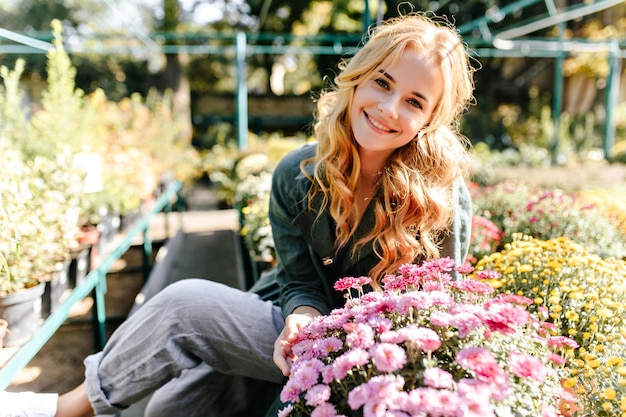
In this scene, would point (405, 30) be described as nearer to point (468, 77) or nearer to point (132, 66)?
point (468, 77)

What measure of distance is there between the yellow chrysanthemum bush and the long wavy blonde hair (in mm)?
283

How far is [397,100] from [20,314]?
126 centimetres

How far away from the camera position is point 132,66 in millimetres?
12891

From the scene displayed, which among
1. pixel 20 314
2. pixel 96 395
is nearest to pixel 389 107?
pixel 96 395

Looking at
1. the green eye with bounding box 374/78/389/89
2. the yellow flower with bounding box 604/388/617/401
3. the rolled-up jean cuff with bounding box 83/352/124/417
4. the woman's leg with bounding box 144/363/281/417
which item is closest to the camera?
the yellow flower with bounding box 604/388/617/401

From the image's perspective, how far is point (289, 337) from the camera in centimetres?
116

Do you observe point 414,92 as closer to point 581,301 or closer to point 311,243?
point 311,243

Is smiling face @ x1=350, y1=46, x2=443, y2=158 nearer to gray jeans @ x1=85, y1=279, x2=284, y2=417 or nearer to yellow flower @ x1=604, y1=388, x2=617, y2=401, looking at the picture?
gray jeans @ x1=85, y1=279, x2=284, y2=417

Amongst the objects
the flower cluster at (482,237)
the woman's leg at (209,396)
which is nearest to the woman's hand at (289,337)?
the woman's leg at (209,396)

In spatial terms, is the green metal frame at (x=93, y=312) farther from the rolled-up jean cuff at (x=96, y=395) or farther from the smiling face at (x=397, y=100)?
the smiling face at (x=397, y=100)

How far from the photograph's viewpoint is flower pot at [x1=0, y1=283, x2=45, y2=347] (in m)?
1.47

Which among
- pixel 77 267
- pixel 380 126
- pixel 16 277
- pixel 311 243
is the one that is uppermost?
pixel 380 126

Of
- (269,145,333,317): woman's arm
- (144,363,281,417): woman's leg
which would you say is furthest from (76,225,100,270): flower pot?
(269,145,333,317): woman's arm

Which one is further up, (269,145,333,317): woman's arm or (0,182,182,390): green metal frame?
(269,145,333,317): woman's arm
